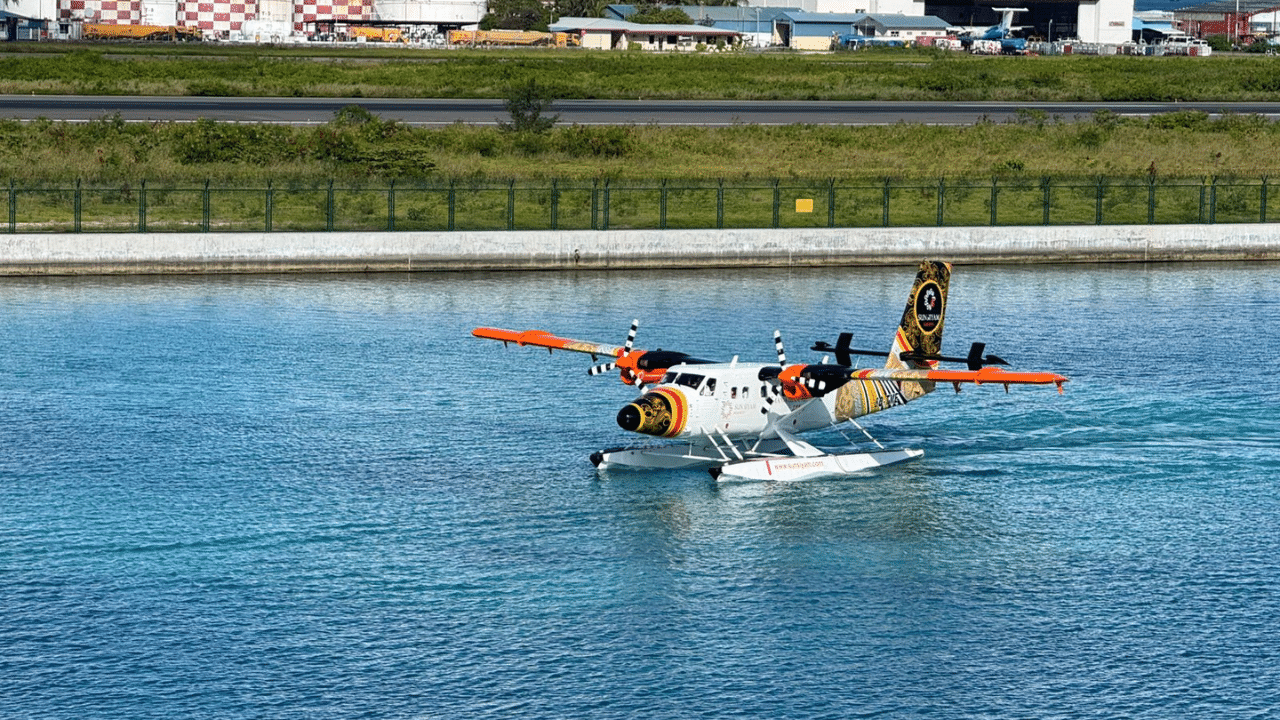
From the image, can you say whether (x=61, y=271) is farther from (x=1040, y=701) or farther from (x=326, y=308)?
(x=1040, y=701)

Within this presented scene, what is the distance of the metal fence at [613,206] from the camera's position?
8744cm

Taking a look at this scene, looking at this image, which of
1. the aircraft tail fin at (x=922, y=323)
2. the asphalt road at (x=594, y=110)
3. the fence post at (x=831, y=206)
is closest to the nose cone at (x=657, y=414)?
the aircraft tail fin at (x=922, y=323)

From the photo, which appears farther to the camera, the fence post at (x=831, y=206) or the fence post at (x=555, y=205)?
the fence post at (x=831, y=206)

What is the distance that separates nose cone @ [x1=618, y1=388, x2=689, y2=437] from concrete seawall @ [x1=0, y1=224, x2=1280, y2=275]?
41.7m

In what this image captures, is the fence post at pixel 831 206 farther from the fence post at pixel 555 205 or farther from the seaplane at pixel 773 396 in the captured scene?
the seaplane at pixel 773 396

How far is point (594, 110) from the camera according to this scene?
143 meters

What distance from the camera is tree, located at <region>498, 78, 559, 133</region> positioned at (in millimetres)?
121812

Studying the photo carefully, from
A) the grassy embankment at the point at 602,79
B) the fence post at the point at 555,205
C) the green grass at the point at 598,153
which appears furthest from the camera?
the grassy embankment at the point at 602,79

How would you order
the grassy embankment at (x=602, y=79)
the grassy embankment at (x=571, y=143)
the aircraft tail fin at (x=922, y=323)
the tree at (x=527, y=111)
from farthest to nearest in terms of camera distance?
the grassy embankment at (x=602, y=79) < the tree at (x=527, y=111) < the grassy embankment at (x=571, y=143) < the aircraft tail fin at (x=922, y=323)

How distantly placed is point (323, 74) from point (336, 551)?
5195 inches

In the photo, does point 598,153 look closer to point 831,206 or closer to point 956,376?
point 831,206

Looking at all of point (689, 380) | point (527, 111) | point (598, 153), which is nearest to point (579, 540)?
point (689, 380)

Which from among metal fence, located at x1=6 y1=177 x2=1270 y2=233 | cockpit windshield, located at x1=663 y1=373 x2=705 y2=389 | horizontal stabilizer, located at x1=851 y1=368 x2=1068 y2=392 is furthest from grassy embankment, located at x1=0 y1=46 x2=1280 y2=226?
cockpit windshield, located at x1=663 y1=373 x2=705 y2=389

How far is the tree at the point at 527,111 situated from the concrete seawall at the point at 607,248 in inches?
1490
